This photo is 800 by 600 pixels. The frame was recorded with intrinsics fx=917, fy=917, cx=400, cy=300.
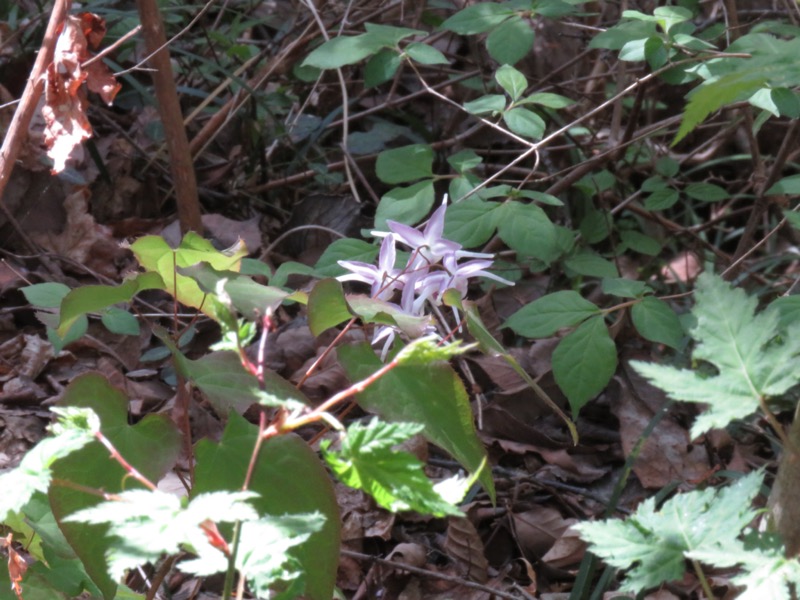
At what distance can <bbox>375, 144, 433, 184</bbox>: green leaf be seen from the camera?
2.22m

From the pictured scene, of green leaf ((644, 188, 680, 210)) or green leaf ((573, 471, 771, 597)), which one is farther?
green leaf ((644, 188, 680, 210))

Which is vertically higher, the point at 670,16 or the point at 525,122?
the point at 670,16

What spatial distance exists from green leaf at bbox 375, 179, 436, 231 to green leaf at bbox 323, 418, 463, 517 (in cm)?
118

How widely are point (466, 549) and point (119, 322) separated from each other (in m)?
0.92

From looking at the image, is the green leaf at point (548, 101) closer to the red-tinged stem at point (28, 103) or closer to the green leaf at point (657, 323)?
the green leaf at point (657, 323)

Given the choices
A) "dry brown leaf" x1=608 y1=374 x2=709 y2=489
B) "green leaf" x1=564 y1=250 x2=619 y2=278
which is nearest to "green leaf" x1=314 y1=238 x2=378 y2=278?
"green leaf" x1=564 y1=250 x2=619 y2=278

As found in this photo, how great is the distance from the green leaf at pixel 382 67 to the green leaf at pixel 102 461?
47.3 inches

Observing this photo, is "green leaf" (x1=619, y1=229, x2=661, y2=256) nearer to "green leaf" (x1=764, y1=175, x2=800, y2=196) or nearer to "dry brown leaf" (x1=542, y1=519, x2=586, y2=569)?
"green leaf" (x1=764, y1=175, x2=800, y2=196)

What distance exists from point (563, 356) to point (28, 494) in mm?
1189

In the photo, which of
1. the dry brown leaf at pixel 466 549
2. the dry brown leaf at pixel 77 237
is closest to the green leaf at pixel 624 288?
the dry brown leaf at pixel 466 549

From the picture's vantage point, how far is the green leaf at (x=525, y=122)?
2070 mm

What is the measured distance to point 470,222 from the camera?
2.03 metres

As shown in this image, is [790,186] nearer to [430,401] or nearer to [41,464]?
[430,401]

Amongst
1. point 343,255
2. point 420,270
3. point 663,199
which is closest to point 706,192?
point 663,199
